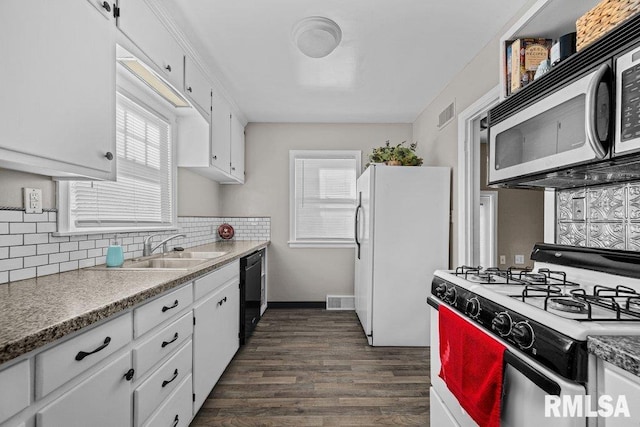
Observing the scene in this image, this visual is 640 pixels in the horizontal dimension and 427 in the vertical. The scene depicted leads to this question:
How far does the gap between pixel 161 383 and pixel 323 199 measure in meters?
3.27

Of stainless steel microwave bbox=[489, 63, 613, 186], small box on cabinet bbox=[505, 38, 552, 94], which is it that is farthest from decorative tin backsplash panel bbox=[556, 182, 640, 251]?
small box on cabinet bbox=[505, 38, 552, 94]

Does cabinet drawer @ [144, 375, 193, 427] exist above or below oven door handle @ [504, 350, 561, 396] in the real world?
below

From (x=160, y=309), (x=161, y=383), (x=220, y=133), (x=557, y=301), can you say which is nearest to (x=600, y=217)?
(x=557, y=301)

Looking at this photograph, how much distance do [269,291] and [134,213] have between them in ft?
7.83

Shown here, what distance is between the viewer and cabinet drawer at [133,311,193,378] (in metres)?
1.29

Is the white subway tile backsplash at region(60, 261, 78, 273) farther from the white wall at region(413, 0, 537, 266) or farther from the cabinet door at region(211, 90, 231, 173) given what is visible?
the white wall at region(413, 0, 537, 266)

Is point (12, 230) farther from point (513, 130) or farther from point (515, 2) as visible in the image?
point (515, 2)

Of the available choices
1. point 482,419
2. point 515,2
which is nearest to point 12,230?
point 482,419

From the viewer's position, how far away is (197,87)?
104 inches

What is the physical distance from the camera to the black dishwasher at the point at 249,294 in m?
2.93

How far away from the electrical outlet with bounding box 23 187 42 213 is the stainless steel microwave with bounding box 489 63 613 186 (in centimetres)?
217

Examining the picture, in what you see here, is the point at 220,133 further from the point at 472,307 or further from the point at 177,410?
the point at 472,307

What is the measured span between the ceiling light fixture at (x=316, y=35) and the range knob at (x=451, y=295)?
6.02 feet

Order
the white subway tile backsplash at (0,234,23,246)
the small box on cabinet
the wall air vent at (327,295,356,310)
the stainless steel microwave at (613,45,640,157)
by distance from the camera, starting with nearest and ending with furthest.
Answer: the stainless steel microwave at (613,45,640,157), the white subway tile backsplash at (0,234,23,246), the small box on cabinet, the wall air vent at (327,295,356,310)
